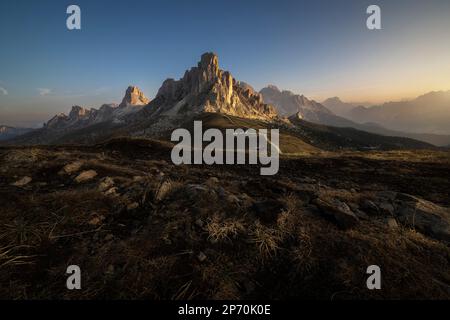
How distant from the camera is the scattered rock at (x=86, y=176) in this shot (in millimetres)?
7760

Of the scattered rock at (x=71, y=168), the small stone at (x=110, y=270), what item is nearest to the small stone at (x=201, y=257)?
the small stone at (x=110, y=270)

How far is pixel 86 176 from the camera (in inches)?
318

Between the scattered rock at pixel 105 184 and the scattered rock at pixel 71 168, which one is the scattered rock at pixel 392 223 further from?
the scattered rock at pixel 71 168

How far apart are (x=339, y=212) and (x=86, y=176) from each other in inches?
Result: 335

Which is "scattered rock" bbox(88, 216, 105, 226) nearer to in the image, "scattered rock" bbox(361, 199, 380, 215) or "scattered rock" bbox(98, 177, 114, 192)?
"scattered rock" bbox(98, 177, 114, 192)

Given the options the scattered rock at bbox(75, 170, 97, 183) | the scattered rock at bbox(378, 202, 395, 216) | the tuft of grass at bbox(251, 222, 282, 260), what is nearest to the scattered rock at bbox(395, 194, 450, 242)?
the scattered rock at bbox(378, 202, 395, 216)

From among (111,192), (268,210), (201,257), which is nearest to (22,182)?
(111,192)

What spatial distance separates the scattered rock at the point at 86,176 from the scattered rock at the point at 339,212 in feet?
25.8

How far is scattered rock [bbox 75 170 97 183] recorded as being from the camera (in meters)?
7.76

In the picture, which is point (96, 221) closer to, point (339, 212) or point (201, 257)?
point (201, 257)

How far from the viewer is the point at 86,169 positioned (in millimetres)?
8836

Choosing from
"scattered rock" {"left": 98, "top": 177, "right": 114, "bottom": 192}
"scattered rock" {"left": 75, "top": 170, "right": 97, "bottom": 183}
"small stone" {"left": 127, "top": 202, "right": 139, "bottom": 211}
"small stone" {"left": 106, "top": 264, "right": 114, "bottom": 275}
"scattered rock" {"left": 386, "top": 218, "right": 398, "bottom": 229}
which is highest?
"scattered rock" {"left": 75, "top": 170, "right": 97, "bottom": 183}

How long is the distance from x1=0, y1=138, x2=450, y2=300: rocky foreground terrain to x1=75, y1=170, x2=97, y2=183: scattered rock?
0.19 metres
